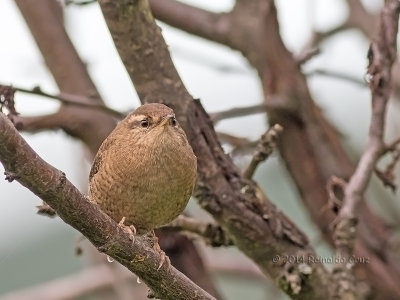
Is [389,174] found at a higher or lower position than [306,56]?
lower

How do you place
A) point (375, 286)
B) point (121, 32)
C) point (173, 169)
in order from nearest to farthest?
point (173, 169)
point (121, 32)
point (375, 286)

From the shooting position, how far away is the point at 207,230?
363 cm

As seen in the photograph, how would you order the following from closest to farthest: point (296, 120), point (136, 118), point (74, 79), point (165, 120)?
point (165, 120) < point (136, 118) < point (296, 120) < point (74, 79)

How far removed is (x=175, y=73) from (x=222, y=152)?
1.11ft

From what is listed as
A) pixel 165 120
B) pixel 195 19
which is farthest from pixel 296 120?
pixel 165 120

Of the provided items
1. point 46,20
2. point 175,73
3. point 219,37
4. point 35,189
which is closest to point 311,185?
point 219,37

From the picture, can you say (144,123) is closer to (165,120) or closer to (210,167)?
(165,120)

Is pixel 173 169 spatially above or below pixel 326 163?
above

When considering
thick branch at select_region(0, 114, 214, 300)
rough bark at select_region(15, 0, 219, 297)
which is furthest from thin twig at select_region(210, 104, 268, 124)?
thick branch at select_region(0, 114, 214, 300)

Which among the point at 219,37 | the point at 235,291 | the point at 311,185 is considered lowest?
the point at 235,291

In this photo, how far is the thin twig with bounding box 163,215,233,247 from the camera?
3.63 m

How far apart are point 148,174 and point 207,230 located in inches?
25.3

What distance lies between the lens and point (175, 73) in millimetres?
3426

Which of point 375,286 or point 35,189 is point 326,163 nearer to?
point 375,286
